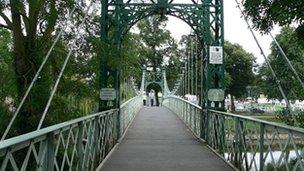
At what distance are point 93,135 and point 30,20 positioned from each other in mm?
→ 3903

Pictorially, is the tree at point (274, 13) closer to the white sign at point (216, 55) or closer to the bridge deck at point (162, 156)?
the bridge deck at point (162, 156)

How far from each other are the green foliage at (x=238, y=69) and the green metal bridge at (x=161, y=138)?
49271 millimetres

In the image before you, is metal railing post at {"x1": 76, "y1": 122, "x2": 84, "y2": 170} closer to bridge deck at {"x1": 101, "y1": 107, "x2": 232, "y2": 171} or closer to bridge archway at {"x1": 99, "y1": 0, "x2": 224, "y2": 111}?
bridge deck at {"x1": 101, "y1": 107, "x2": 232, "y2": 171}

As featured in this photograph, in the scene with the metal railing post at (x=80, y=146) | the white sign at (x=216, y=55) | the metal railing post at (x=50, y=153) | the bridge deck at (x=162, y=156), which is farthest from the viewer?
the white sign at (x=216, y=55)

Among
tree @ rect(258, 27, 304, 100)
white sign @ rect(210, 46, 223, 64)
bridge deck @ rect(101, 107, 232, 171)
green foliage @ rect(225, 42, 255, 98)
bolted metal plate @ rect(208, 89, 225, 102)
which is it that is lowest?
bridge deck @ rect(101, 107, 232, 171)

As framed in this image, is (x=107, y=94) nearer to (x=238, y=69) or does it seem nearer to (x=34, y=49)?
(x=34, y=49)

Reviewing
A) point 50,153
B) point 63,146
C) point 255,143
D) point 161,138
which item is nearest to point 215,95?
point 161,138

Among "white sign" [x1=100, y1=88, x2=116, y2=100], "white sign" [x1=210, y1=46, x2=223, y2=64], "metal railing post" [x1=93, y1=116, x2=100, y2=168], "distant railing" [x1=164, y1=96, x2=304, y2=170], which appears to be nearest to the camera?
"distant railing" [x1=164, y1=96, x2=304, y2=170]

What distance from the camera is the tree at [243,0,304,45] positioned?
5934mm

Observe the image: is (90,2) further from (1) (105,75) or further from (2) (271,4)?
A: (2) (271,4)

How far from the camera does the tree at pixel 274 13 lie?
5934 millimetres

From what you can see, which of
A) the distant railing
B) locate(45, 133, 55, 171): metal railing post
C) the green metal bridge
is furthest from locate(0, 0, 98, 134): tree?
locate(45, 133, 55, 171): metal railing post

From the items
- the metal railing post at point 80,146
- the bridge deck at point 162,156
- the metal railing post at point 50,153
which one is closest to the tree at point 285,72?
the bridge deck at point 162,156

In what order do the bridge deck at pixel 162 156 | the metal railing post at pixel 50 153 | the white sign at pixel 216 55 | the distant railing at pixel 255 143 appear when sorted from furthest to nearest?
1. the white sign at pixel 216 55
2. the bridge deck at pixel 162 156
3. the distant railing at pixel 255 143
4. the metal railing post at pixel 50 153
